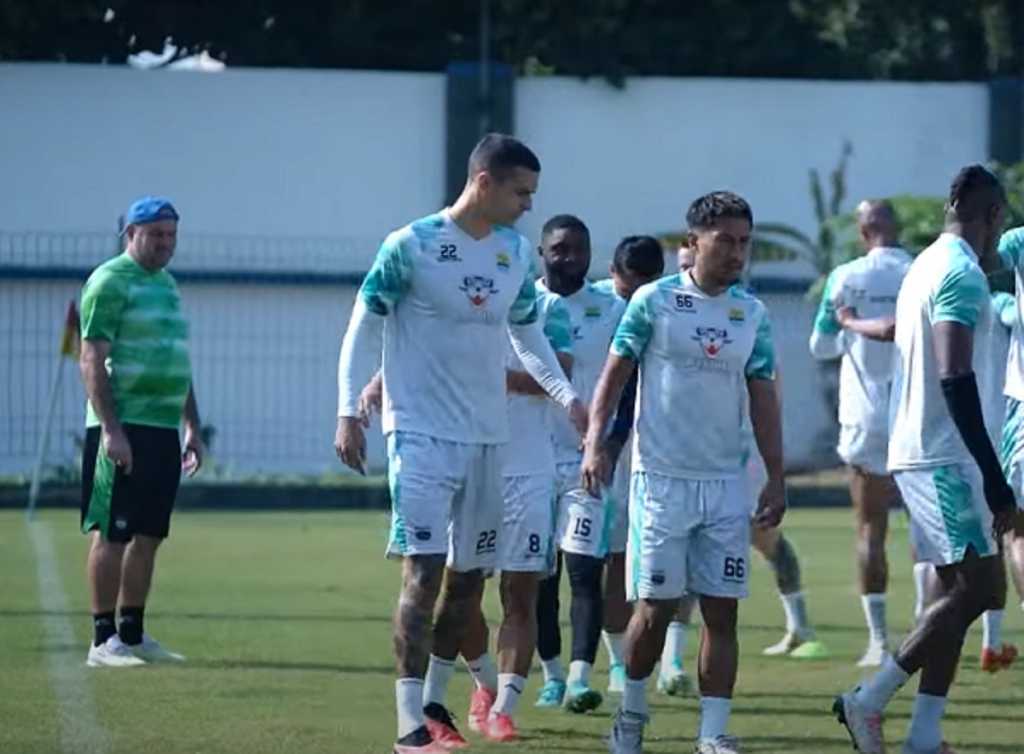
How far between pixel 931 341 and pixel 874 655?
13.2ft

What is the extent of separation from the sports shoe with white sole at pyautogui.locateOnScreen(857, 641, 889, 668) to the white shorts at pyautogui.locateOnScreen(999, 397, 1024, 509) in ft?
8.67

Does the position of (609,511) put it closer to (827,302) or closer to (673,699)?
(673,699)

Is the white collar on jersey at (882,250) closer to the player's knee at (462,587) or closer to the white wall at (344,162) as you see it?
the player's knee at (462,587)

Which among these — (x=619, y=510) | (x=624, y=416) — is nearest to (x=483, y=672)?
(x=619, y=510)

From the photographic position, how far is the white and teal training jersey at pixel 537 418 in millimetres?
10883

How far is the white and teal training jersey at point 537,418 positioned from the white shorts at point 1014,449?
1.87 meters

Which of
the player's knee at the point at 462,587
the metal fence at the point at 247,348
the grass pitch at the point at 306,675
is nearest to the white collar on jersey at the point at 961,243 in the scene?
the grass pitch at the point at 306,675

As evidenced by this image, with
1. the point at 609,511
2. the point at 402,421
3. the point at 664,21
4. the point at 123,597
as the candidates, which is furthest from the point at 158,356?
the point at 664,21

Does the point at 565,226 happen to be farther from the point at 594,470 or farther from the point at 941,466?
the point at 941,466

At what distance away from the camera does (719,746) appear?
9.46 m

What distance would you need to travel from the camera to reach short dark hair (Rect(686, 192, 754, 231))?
379 inches

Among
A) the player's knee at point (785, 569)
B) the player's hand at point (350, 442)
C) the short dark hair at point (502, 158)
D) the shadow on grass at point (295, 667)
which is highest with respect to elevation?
the short dark hair at point (502, 158)

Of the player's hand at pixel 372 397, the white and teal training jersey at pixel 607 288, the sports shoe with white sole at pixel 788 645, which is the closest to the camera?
the player's hand at pixel 372 397

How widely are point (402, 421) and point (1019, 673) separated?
13.9 ft
